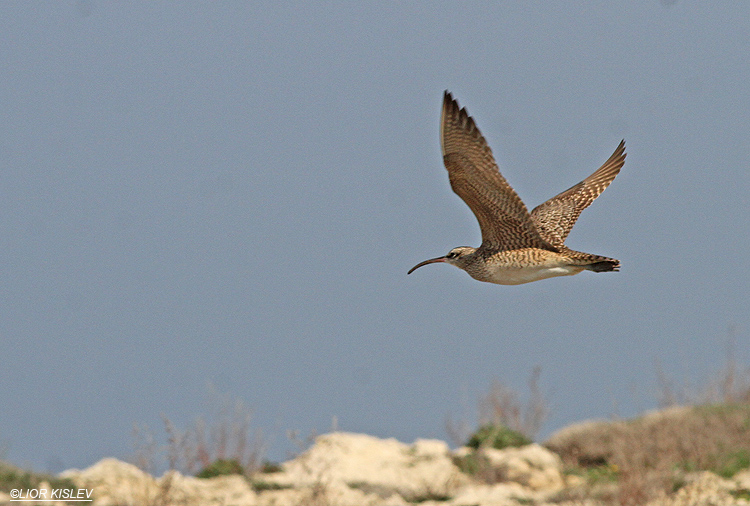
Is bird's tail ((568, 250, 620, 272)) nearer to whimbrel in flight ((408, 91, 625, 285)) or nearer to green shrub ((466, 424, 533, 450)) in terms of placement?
whimbrel in flight ((408, 91, 625, 285))

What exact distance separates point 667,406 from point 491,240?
1061 cm

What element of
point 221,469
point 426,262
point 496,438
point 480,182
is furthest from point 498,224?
point 496,438

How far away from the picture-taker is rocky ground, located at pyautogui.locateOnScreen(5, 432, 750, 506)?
11039 mm

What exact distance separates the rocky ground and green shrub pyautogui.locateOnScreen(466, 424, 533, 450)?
0.20m

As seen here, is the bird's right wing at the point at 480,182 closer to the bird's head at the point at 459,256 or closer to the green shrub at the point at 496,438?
the bird's head at the point at 459,256

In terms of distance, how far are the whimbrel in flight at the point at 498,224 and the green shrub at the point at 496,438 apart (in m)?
6.53

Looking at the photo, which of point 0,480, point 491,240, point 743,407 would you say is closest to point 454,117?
point 491,240

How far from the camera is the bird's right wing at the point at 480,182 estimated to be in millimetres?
6734

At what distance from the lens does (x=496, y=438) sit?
14.8 m

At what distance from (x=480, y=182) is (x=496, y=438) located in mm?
8643

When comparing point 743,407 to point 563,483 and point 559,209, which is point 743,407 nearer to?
point 563,483

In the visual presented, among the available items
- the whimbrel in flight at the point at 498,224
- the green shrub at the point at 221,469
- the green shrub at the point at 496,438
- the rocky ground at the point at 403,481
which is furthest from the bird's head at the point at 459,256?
the green shrub at the point at 496,438

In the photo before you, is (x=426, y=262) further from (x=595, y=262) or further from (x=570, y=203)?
(x=595, y=262)

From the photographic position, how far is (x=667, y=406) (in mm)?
16953
